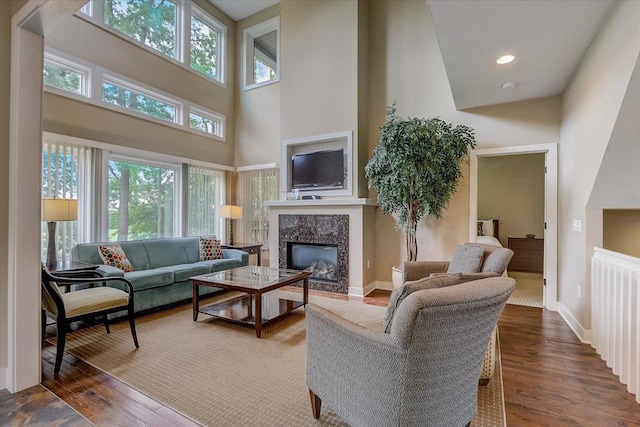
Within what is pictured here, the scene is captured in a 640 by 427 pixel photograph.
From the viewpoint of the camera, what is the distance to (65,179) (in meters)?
3.96

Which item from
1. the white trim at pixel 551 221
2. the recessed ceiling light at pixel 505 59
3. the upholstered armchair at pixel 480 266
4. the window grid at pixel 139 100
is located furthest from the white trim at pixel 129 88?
the white trim at pixel 551 221

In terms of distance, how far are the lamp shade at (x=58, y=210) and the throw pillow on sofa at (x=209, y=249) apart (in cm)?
182

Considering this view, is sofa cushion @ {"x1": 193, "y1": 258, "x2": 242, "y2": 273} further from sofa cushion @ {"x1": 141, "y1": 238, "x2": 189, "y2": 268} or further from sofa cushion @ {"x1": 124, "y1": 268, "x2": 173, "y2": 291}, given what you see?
sofa cushion @ {"x1": 124, "y1": 268, "x2": 173, "y2": 291}

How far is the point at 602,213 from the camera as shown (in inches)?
110

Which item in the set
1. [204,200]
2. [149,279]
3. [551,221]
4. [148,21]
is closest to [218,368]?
[149,279]

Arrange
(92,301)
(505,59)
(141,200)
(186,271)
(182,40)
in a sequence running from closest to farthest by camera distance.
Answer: (92,301) < (505,59) < (186,271) < (141,200) < (182,40)

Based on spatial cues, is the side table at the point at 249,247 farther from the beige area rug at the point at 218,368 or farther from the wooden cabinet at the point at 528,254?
the wooden cabinet at the point at 528,254

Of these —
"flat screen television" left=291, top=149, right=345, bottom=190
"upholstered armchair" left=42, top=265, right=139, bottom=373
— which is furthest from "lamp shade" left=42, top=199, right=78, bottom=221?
"flat screen television" left=291, top=149, right=345, bottom=190

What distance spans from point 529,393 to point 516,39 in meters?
2.66

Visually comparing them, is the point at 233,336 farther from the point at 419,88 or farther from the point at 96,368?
the point at 419,88

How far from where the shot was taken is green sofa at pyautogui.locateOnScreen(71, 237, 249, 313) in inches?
136

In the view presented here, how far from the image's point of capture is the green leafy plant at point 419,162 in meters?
3.67

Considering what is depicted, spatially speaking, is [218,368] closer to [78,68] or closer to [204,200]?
[204,200]

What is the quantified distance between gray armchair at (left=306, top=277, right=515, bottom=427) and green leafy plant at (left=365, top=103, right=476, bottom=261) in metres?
2.48
